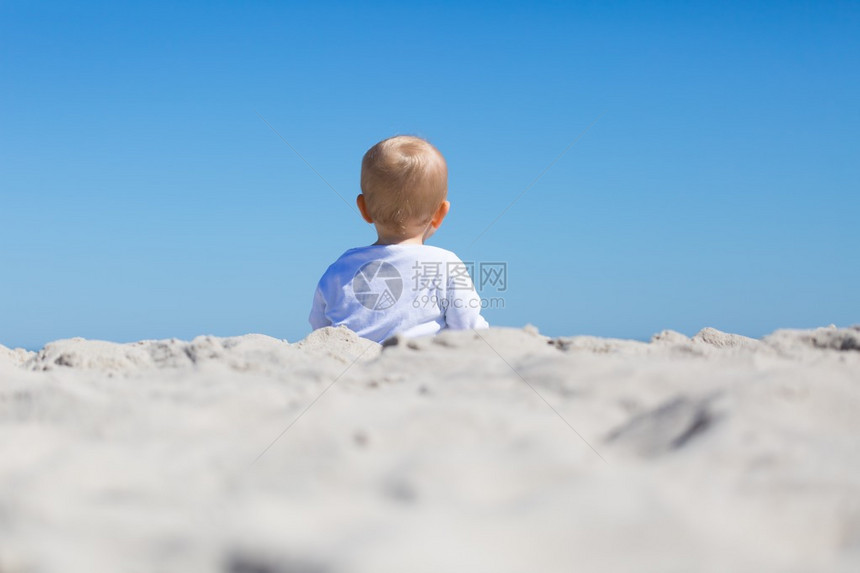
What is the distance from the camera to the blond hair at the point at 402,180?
353 centimetres

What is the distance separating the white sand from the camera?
0.97 meters

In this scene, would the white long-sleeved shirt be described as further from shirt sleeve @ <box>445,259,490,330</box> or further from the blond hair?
the blond hair

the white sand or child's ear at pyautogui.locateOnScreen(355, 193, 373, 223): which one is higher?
child's ear at pyautogui.locateOnScreen(355, 193, 373, 223)

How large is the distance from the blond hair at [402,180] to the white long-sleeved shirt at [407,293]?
213 mm

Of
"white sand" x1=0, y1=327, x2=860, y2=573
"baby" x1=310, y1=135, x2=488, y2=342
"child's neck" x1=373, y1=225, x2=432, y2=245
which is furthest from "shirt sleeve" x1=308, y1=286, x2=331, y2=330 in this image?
"white sand" x1=0, y1=327, x2=860, y2=573

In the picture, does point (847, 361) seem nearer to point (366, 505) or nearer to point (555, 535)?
point (555, 535)

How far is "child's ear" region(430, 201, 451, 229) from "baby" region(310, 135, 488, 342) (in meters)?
0.02

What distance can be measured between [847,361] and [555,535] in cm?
123

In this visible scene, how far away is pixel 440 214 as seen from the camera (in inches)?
150

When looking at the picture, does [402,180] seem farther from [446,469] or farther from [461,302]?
[446,469]

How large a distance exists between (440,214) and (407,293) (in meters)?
0.61

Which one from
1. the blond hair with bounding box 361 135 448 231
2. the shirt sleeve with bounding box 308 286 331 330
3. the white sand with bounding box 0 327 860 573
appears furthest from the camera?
the shirt sleeve with bounding box 308 286 331 330

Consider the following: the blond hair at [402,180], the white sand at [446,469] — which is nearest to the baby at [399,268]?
the blond hair at [402,180]

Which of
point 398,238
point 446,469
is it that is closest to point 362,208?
point 398,238
